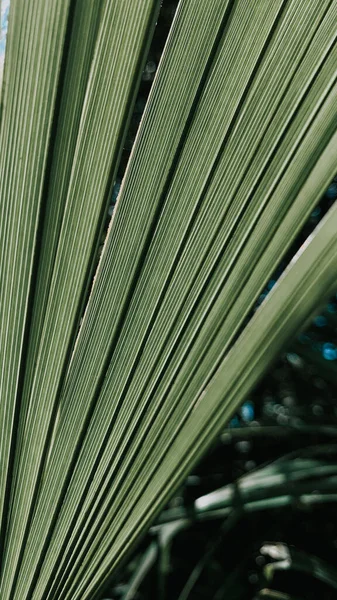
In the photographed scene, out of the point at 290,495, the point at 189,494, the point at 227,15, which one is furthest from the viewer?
the point at 189,494

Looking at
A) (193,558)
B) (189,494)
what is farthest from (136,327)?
(193,558)

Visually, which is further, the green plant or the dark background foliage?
the dark background foliage

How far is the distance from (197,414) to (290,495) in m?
0.58

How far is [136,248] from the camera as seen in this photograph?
32cm

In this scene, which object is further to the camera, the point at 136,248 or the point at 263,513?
the point at 263,513

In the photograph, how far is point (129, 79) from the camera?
0.28m

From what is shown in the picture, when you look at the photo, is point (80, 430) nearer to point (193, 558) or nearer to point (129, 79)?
point (129, 79)

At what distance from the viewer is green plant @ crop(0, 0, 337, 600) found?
0.89 ft

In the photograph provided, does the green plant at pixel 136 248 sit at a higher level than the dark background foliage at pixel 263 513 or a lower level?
higher

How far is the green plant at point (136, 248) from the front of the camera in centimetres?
27

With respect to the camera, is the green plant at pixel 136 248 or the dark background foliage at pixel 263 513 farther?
the dark background foliage at pixel 263 513

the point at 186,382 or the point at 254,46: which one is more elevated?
the point at 254,46

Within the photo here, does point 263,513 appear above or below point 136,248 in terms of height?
below

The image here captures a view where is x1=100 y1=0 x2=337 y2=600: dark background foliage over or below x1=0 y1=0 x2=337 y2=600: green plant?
below
